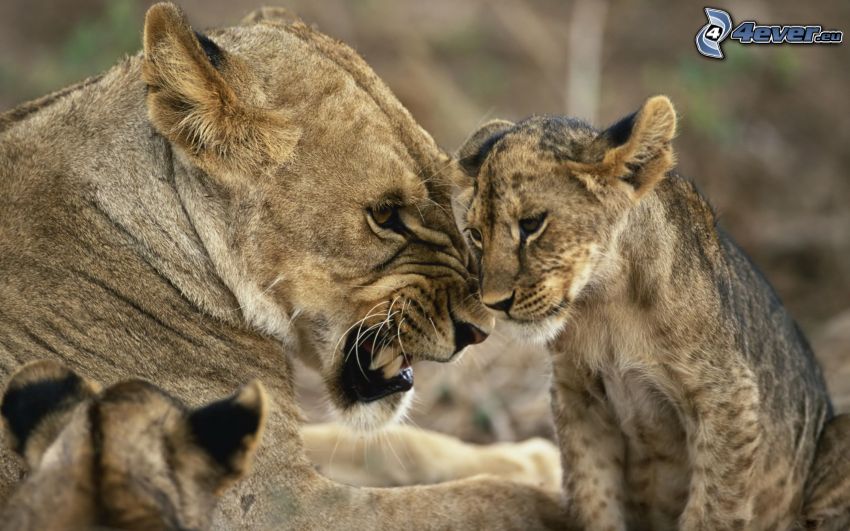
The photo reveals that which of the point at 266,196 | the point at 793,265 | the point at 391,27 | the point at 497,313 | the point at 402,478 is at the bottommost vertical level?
the point at 402,478

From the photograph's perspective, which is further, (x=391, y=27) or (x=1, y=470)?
(x=391, y=27)

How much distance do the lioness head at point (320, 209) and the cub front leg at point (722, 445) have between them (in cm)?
79

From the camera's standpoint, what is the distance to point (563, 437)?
471cm

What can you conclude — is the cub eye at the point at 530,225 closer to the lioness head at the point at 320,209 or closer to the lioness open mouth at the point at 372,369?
the lioness head at the point at 320,209

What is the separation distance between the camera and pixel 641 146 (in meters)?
4.08

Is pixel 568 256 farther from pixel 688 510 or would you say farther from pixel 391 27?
pixel 391 27

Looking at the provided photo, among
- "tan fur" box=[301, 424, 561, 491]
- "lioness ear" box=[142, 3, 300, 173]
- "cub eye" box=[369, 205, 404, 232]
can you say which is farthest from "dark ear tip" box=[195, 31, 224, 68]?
"tan fur" box=[301, 424, 561, 491]

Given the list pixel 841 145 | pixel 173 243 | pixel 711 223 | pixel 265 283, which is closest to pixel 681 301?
pixel 711 223

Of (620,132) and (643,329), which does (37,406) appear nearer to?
(620,132)

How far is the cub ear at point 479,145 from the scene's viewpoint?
434 cm

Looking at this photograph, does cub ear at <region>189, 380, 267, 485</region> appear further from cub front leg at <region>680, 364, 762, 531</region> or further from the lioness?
cub front leg at <region>680, 364, 762, 531</region>

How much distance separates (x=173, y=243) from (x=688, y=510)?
6.53 feet

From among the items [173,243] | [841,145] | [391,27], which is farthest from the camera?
[391,27]

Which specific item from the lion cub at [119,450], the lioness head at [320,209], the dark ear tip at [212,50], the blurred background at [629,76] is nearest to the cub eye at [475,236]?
the lioness head at [320,209]
